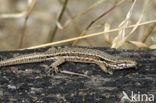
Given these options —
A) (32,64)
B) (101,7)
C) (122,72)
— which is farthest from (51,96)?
(101,7)

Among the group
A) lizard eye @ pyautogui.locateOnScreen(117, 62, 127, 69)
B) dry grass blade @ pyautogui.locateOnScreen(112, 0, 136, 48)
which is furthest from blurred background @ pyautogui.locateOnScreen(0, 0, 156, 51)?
lizard eye @ pyautogui.locateOnScreen(117, 62, 127, 69)

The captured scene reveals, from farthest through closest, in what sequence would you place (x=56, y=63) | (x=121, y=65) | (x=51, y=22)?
(x=51, y=22), (x=56, y=63), (x=121, y=65)

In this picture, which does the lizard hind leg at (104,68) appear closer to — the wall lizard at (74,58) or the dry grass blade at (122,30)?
the wall lizard at (74,58)

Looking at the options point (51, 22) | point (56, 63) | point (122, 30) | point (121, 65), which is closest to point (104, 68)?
point (121, 65)

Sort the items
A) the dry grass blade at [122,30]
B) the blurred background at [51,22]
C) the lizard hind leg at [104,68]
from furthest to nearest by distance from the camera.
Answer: the blurred background at [51,22], the lizard hind leg at [104,68], the dry grass blade at [122,30]

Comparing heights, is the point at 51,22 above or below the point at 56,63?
above

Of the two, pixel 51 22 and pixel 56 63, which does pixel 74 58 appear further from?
pixel 51 22

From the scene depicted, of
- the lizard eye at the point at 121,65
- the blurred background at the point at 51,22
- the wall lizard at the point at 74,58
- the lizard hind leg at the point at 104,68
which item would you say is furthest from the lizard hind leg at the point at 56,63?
the blurred background at the point at 51,22

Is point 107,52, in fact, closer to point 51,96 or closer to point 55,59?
point 55,59

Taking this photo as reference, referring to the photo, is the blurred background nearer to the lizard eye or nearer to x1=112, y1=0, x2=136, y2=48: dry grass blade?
x1=112, y1=0, x2=136, y2=48: dry grass blade
